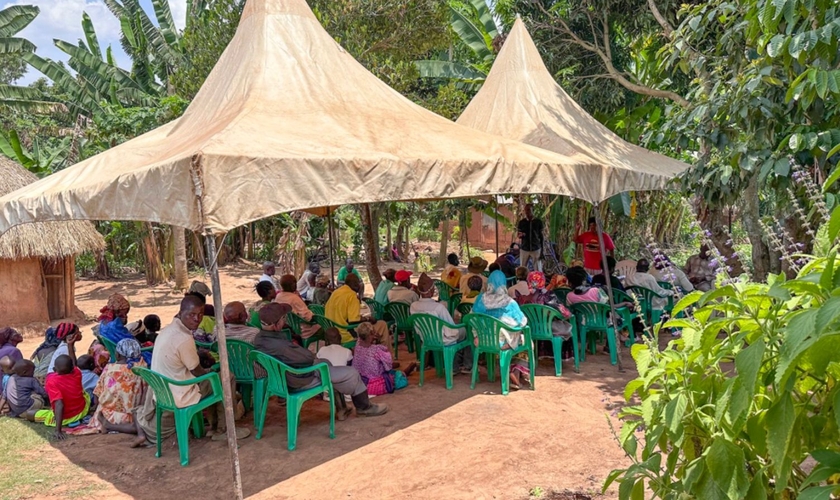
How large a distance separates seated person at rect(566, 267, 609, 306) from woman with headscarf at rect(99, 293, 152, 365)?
485 centimetres

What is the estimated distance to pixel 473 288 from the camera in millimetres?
7137

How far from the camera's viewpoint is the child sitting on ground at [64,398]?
5711 millimetres

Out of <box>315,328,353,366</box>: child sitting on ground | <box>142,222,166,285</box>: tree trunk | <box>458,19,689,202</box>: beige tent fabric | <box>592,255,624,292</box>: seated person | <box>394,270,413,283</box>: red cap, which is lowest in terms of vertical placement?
<box>315,328,353,366</box>: child sitting on ground

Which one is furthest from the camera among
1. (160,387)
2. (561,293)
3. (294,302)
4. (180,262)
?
(180,262)

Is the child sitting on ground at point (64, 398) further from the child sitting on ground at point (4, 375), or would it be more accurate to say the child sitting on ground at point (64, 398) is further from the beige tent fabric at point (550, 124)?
the beige tent fabric at point (550, 124)

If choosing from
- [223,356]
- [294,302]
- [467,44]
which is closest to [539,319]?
[294,302]

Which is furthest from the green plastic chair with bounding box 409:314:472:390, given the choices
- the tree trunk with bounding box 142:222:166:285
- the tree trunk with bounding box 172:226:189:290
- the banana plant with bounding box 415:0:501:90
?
the tree trunk with bounding box 142:222:166:285

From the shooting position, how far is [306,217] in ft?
53.3

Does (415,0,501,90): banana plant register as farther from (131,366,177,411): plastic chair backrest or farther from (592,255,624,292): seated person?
(131,366,177,411): plastic chair backrest

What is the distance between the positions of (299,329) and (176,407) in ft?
8.35

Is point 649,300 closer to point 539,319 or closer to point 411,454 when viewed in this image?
point 539,319

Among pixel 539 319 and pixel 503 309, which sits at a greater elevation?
pixel 503 309

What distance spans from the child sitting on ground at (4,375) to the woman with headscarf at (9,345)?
44 millimetres

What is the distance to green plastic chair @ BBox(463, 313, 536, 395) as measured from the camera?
6.38m
